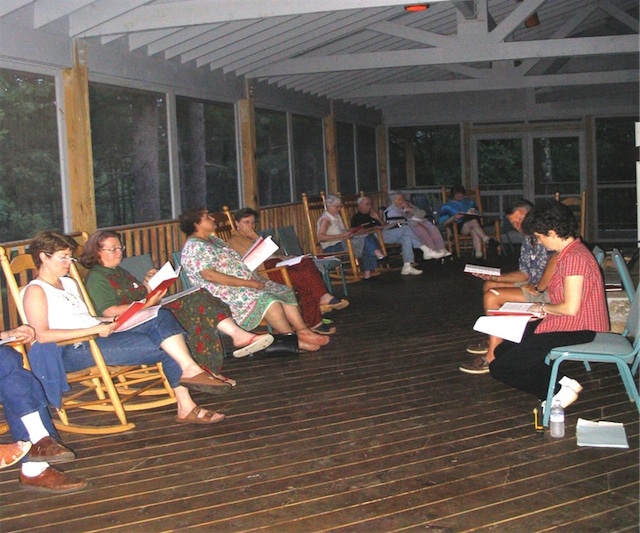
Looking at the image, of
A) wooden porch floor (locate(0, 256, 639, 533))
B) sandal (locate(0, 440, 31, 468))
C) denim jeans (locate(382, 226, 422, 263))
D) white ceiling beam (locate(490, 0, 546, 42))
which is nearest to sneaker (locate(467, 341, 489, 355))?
wooden porch floor (locate(0, 256, 639, 533))

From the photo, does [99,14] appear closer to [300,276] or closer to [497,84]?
[300,276]

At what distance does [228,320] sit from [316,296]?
1507mm

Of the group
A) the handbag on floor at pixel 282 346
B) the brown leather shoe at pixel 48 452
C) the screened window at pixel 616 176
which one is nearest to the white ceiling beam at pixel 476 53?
the handbag on floor at pixel 282 346

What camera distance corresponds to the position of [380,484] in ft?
11.3

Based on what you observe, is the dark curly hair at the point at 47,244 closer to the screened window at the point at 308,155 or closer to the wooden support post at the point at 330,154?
the screened window at the point at 308,155

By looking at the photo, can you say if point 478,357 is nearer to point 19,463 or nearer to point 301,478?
point 301,478

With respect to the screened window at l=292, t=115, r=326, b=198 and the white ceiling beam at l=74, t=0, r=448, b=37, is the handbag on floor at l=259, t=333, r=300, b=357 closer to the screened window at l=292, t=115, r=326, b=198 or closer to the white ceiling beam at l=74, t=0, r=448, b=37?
the white ceiling beam at l=74, t=0, r=448, b=37

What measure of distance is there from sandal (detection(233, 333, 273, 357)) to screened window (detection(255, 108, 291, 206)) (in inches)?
193

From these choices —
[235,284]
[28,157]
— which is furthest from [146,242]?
[235,284]

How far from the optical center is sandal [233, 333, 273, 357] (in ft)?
17.4

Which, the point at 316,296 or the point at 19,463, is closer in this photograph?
the point at 19,463

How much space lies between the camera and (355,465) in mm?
3658

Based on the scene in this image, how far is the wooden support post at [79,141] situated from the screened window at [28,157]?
10cm

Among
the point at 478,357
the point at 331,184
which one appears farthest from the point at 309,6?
the point at 331,184
